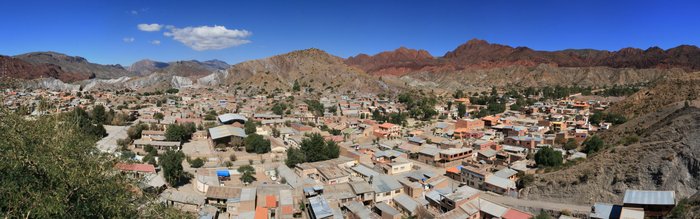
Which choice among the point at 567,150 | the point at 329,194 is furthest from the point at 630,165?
the point at 329,194

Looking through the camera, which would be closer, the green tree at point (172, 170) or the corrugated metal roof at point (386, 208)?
the corrugated metal roof at point (386, 208)

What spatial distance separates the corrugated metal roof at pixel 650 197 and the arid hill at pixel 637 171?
1.42 metres

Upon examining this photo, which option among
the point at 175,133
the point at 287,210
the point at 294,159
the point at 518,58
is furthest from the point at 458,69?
the point at 287,210

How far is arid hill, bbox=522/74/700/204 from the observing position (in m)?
17.3

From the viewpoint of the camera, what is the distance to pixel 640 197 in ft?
51.4

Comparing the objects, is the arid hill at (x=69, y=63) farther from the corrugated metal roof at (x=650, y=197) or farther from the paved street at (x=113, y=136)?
the corrugated metal roof at (x=650, y=197)

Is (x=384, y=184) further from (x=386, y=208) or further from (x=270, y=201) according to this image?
(x=270, y=201)

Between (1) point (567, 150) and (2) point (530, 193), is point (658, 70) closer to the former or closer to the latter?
(1) point (567, 150)

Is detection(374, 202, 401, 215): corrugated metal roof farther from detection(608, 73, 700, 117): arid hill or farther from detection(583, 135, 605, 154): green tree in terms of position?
detection(608, 73, 700, 117): arid hill

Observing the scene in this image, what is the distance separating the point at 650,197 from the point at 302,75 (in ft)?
222

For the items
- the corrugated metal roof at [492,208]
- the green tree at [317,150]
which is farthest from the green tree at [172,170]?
the corrugated metal roof at [492,208]

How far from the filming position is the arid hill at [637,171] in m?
17.3

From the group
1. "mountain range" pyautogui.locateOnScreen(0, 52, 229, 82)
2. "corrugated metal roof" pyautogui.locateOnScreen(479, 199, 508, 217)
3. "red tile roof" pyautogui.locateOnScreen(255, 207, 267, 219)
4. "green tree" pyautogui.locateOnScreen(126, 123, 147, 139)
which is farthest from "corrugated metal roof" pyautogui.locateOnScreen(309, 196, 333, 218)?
"mountain range" pyautogui.locateOnScreen(0, 52, 229, 82)

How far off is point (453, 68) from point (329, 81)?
59.9 m
